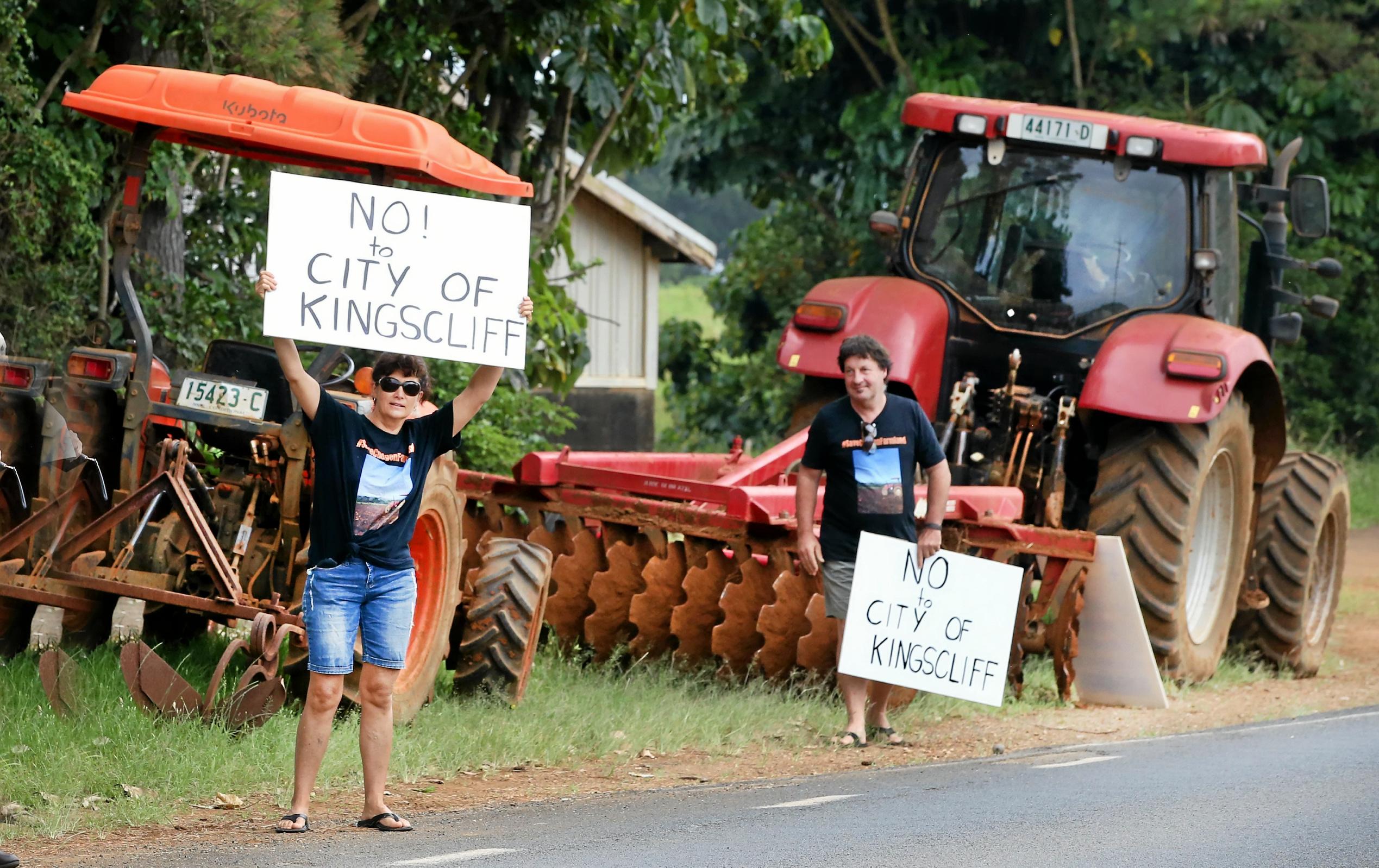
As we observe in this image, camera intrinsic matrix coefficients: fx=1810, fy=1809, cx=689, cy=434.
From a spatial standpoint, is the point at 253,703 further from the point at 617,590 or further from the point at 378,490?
the point at 617,590

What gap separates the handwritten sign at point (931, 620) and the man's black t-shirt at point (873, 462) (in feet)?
0.34

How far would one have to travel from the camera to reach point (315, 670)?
5.20m

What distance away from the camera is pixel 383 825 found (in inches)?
208

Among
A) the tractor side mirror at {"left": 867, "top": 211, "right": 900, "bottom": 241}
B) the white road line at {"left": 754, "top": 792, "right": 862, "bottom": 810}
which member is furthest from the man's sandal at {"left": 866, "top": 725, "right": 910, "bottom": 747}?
the tractor side mirror at {"left": 867, "top": 211, "right": 900, "bottom": 241}

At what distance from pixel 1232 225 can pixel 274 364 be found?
5234 mm

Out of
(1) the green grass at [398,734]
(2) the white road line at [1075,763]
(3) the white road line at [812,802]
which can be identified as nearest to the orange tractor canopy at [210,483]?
(1) the green grass at [398,734]

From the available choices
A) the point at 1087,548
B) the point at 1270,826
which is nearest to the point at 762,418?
the point at 1087,548

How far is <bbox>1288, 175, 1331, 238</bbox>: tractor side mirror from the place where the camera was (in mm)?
9266

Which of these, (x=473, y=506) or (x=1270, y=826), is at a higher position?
(x=473, y=506)

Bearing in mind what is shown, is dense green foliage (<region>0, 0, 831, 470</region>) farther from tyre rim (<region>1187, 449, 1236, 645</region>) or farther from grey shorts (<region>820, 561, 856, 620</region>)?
tyre rim (<region>1187, 449, 1236, 645</region>)

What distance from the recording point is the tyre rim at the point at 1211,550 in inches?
370

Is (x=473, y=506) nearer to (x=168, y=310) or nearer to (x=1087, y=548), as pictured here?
(x=168, y=310)

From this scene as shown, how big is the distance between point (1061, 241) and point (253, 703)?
200 inches

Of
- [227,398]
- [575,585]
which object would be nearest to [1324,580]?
[575,585]
